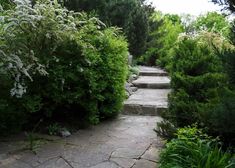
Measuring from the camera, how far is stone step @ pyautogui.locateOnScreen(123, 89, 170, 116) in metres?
5.53

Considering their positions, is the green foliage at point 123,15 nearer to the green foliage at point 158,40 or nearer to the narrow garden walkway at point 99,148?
the green foliage at point 158,40

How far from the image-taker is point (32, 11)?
4.04 meters

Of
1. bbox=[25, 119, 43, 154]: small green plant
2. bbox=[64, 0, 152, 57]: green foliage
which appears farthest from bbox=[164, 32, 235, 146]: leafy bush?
bbox=[64, 0, 152, 57]: green foliage

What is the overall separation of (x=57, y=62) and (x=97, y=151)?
4.14ft

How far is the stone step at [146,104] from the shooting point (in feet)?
18.1

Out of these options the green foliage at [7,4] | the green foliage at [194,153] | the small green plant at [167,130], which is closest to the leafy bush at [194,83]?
the small green plant at [167,130]

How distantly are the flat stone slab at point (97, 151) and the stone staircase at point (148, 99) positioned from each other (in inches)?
31.3

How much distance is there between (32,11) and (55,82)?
35.4 inches

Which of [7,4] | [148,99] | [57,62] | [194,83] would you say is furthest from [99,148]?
[7,4]

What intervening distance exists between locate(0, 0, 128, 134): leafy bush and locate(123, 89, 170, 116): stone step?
84cm

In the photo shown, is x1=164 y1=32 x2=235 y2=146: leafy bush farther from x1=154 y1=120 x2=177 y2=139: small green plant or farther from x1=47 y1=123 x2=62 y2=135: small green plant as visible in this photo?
x1=47 y1=123 x2=62 y2=135: small green plant

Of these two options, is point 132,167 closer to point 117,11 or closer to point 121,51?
point 121,51

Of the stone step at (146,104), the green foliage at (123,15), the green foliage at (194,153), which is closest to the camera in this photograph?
the green foliage at (194,153)

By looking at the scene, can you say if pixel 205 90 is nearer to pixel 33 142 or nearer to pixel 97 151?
pixel 97 151
